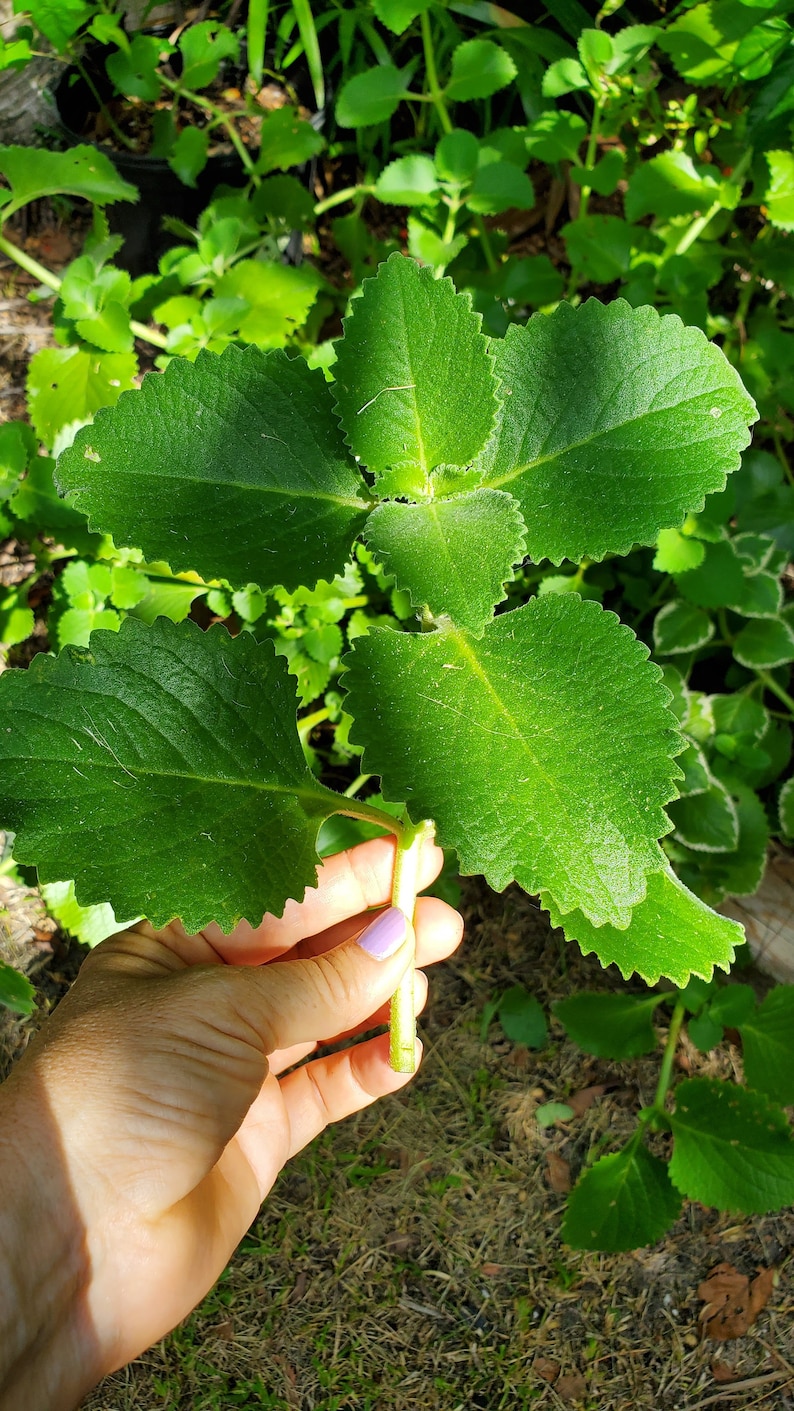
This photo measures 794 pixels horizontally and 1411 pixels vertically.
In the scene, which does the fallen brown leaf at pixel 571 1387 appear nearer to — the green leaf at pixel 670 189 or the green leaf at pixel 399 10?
the green leaf at pixel 670 189

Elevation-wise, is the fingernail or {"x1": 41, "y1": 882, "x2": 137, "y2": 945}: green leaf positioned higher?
the fingernail

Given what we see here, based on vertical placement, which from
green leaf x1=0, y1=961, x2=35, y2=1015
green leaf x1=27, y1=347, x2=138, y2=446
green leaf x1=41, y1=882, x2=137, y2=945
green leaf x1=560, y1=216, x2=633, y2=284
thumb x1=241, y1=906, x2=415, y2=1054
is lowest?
green leaf x1=41, y1=882, x2=137, y2=945

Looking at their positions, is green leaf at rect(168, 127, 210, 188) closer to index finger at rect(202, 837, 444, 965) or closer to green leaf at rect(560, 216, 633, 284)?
green leaf at rect(560, 216, 633, 284)

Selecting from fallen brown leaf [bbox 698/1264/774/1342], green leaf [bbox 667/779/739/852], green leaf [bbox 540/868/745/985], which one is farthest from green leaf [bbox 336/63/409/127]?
fallen brown leaf [bbox 698/1264/774/1342]

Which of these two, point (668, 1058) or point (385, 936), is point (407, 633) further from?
point (668, 1058)

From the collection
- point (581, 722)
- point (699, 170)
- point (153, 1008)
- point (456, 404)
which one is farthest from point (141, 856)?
point (699, 170)

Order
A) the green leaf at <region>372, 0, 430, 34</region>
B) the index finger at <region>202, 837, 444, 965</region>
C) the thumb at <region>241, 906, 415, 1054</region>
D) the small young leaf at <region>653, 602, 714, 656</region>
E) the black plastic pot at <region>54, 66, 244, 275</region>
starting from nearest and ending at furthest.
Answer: the thumb at <region>241, 906, 415, 1054</region> → the index finger at <region>202, 837, 444, 965</region> → the green leaf at <region>372, 0, 430, 34</region> → the small young leaf at <region>653, 602, 714, 656</region> → the black plastic pot at <region>54, 66, 244, 275</region>

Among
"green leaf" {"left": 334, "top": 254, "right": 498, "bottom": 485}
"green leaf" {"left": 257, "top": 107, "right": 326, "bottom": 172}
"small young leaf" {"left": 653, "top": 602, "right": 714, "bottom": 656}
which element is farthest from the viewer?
"green leaf" {"left": 257, "top": 107, "right": 326, "bottom": 172}

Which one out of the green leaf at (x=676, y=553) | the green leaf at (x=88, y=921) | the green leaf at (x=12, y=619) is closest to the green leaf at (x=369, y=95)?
the green leaf at (x=676, y=553)
